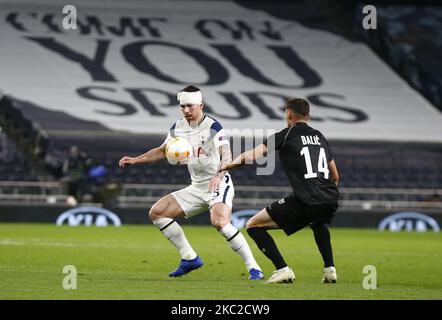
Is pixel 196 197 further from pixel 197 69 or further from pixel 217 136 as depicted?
pixel 197 69

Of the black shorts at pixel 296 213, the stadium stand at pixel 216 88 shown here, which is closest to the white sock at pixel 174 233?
the black shorts at pixel 296 213

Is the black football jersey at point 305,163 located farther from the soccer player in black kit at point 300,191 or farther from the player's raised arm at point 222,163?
the player's raised arm at point 222,163

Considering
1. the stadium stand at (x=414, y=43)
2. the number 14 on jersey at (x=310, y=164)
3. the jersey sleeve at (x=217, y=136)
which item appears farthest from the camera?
the stadium stand at (x=414, y=43)

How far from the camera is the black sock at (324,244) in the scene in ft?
37.3

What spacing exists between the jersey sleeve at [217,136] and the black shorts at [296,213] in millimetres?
1024

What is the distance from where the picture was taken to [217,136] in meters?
11.9

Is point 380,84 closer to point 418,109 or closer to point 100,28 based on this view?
point 418,109

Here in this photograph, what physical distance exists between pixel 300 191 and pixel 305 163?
31 centimetres

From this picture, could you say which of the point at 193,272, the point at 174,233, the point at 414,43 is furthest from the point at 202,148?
the point at 414,43

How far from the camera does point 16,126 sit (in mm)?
→ 32844

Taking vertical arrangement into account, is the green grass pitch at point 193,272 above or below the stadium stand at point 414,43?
below

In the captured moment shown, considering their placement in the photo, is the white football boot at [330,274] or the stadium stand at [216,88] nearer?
the white football boot at [330,274]

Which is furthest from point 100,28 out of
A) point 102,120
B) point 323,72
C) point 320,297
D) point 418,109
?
point 320,297

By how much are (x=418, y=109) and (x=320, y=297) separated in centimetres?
2719
